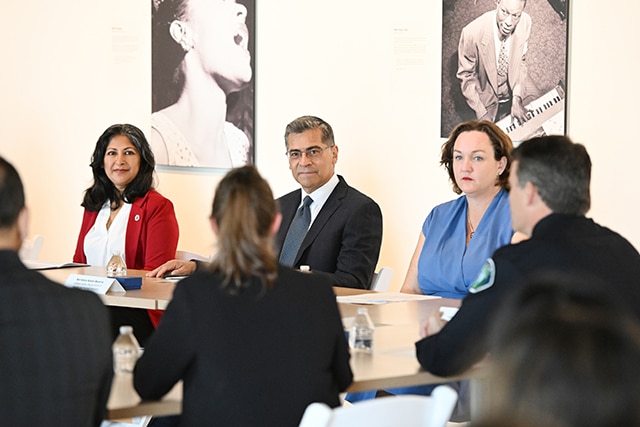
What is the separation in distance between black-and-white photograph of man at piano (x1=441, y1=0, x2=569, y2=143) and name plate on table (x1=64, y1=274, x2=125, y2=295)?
2.41 metres

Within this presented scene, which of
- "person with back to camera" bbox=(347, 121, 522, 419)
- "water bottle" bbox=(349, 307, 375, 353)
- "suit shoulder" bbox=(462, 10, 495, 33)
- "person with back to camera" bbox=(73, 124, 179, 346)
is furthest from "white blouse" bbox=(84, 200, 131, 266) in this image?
"water bottle" bbox=(349, 307, 375, 353)

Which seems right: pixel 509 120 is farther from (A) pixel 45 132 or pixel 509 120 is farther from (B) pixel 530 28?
(A) pixel 45 132

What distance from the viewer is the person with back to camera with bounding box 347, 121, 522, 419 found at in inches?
177

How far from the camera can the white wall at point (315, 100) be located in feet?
17.3

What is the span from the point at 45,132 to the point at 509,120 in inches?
165

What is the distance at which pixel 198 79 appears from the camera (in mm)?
7230

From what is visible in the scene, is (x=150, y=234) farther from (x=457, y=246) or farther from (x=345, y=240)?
(x=457, y=246)

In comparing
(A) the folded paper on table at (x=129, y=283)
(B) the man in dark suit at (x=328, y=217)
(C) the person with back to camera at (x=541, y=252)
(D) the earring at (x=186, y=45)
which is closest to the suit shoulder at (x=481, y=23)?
(B) the man in dark suit at (x=328, y=217)

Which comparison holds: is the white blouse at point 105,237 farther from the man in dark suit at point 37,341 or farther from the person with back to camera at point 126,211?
the man in dark suit at point 37,341

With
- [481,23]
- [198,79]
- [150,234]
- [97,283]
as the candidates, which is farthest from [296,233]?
[198,79]

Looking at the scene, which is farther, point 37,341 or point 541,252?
point 541,252

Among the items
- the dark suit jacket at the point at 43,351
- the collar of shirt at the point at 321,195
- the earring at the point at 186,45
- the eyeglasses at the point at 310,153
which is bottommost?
the dark suit jacket at the point at 43,351

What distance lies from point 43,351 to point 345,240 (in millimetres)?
2782

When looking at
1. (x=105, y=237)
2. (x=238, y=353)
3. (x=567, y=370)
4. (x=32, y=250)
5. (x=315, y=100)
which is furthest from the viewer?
(x=315, y=100)
